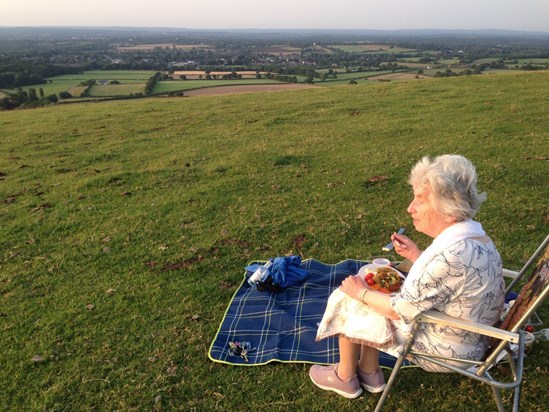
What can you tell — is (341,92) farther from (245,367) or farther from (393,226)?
(245,367)

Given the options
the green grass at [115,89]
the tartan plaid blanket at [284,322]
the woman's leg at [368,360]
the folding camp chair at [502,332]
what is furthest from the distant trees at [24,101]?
the folding camp chair at [502,332]

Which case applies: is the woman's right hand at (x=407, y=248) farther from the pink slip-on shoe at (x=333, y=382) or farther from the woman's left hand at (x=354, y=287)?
the pink slip-on shoe at (x=333, y=382)

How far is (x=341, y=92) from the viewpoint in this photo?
24.1 meters

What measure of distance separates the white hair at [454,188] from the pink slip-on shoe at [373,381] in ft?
6.16

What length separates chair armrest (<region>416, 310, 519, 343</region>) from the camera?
3.24 meters

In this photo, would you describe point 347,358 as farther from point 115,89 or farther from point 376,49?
point 376,49

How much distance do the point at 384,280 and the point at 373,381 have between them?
3.31 feet

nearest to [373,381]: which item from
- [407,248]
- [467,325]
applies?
[407,248]

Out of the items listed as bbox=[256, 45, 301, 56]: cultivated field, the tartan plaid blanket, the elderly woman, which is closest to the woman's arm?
the elderly woman

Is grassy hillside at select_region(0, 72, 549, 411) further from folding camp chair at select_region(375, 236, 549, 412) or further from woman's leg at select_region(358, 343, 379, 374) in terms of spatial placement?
folding camp chair at select_region(375, 236, 549, 412)

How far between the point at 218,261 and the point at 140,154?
8328mm

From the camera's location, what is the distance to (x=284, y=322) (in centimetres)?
565

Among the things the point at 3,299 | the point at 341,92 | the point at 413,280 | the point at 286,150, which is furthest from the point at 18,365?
the point at 341,92

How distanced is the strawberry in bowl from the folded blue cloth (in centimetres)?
190
